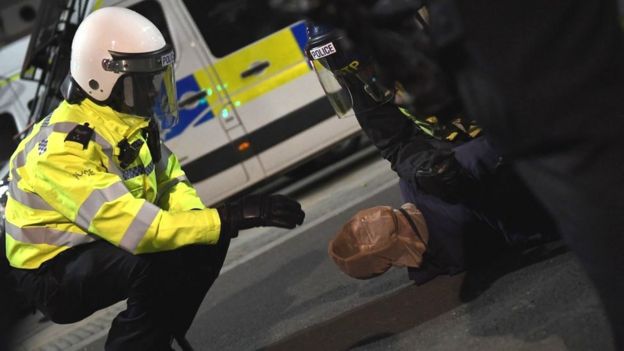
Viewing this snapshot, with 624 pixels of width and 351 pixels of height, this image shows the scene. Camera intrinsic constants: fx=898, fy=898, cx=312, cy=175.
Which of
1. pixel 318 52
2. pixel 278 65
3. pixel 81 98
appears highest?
pixel 81 98

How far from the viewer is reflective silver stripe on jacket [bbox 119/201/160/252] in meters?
3.12

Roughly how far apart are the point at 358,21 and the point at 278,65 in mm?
5021

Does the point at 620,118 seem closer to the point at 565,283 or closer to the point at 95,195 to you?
the point at 565,283

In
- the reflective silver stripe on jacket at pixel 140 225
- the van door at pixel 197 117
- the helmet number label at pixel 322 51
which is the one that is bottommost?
the van door at pixel 197 117

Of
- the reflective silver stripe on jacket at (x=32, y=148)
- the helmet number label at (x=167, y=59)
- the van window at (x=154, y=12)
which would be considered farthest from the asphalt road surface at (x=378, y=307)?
the van window at (x=154, y=12)

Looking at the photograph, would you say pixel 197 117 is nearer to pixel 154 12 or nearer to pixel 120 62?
pixel 154 12

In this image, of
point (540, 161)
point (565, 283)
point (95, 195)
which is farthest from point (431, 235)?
point (540, 161)

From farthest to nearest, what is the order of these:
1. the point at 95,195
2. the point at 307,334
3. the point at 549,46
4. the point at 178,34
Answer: the point at 178,34, the point at 307,334, the point at 95,195, the point at 549,46

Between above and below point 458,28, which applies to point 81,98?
below

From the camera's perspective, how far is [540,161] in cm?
179

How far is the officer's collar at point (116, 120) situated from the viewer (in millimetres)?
3380

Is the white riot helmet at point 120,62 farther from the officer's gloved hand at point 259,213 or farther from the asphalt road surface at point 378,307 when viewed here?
the asphalt road surface at point 378,307

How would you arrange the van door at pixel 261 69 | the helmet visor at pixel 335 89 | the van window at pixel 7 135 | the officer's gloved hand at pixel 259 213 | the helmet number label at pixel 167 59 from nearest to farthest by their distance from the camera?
the officer's gloved hand at pixel 259 213 < the helmet number label at pixel 167 59 < the helmet visor at pixel 335 89 < the van door at pixel 261 69 < the van window at pixel 7 135

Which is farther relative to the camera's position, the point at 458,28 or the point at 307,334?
the point at 307,334
